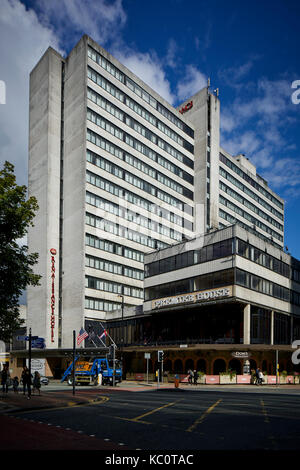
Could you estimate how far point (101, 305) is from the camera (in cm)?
7075

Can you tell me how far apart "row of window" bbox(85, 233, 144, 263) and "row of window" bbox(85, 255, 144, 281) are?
1.76m

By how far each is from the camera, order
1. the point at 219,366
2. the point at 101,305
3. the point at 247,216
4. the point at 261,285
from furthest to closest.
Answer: the point at 247,216 → the point at 101,305 → the point at 261,285 → the point at 219,366

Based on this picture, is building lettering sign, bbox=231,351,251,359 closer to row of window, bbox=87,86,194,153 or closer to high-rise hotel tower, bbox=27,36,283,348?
high-rise hotel tower, bbox=27,36,283,348

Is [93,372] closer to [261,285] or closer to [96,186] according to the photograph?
[261,285]

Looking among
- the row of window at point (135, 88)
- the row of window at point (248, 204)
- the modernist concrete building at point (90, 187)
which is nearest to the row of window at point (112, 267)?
the modernist concrete building at point (90, 187)

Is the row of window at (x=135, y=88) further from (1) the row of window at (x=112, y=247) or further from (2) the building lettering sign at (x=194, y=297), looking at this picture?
(2) the building lettering sign at (x=194, y=297)

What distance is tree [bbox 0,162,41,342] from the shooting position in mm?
23719

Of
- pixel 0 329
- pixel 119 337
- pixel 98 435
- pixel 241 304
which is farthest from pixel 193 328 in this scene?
pixel 98 435

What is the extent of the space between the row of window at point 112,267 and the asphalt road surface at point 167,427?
47634 mm

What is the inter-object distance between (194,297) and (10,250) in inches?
1303

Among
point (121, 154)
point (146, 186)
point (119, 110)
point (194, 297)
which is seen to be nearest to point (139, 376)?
point (194, 297)

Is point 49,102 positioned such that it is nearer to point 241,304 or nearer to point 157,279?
point 157,279

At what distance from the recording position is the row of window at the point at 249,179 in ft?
335

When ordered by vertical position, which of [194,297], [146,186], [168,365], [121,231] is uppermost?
[146,186]
